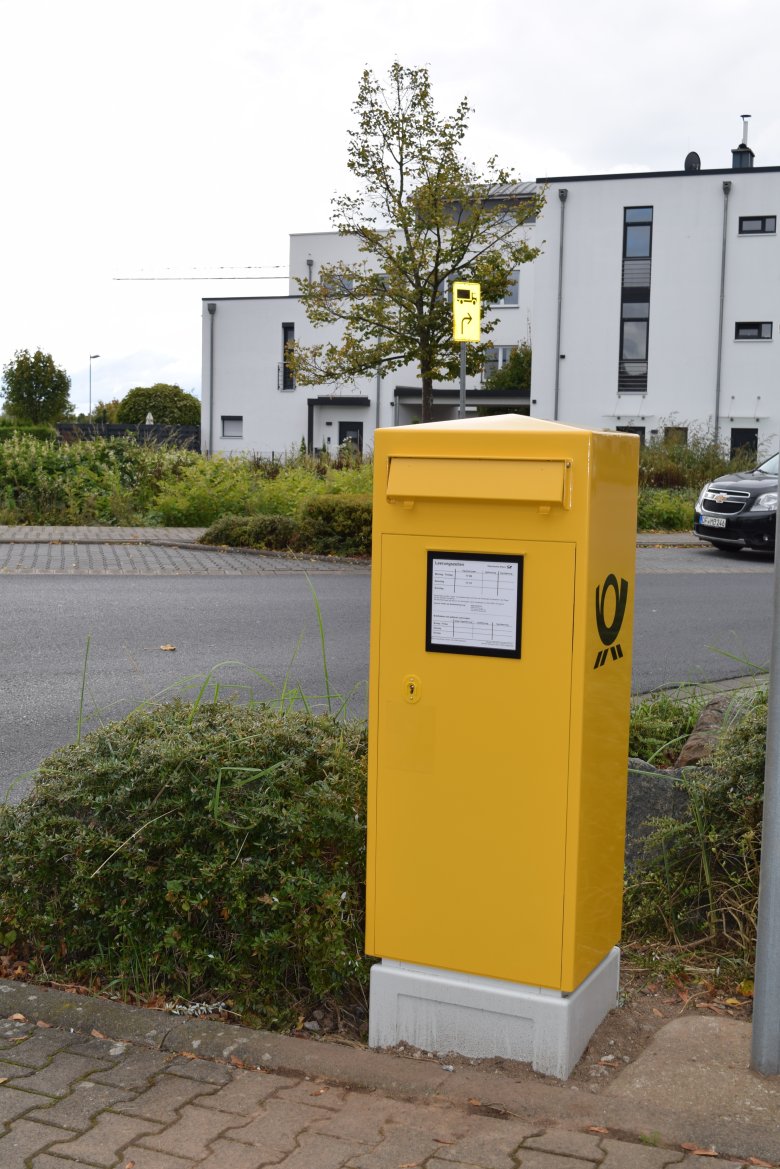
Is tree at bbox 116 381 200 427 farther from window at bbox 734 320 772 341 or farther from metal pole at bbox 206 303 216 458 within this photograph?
window at bbox 734 320 772 341

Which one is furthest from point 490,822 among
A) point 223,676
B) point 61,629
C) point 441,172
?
point 441,172

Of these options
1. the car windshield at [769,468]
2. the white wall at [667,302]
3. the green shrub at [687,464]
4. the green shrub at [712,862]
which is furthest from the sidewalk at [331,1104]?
the white wall at [667,302]

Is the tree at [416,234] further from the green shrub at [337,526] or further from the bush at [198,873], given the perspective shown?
the bush at [198,873]

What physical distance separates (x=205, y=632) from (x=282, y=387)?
45925mm

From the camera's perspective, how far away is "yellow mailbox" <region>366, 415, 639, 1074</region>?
3.13 meters

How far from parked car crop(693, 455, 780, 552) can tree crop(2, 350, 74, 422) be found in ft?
195

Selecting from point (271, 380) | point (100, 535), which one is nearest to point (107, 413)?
point (271, 380)

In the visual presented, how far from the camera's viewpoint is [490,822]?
3.24m

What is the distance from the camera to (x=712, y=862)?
4.07m

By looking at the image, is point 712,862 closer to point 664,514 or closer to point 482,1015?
point 482,1015

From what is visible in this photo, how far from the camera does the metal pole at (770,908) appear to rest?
306 cm

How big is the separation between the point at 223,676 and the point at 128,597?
170 inches

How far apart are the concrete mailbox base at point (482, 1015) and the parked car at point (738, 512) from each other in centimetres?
1626

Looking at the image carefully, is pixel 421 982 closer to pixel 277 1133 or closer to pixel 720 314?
pixel 277 1133
